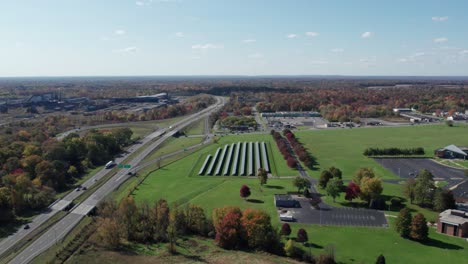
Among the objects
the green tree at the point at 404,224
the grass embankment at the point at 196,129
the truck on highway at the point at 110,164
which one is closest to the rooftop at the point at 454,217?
the green tree at the point at 404,224

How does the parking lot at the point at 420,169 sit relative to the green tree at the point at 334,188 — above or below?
below

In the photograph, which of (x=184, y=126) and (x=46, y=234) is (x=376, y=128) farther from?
(x=46, y=234)

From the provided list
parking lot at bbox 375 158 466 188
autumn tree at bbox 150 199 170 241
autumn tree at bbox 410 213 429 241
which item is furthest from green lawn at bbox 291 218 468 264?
parking lot at bbox 375 158 466 188

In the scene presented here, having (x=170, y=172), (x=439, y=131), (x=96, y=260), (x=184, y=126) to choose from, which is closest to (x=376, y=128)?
(x=439, y=131)

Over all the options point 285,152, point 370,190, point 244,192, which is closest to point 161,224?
point 244,192

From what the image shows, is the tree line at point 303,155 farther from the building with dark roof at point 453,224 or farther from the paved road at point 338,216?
the building with dark roof at point 453,224

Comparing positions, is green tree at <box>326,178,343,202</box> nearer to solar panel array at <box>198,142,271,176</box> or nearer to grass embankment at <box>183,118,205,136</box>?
solar panel array at <box>198,142,271,176</box>

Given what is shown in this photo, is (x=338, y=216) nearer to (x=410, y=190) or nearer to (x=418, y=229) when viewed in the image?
(x=418, y=229)

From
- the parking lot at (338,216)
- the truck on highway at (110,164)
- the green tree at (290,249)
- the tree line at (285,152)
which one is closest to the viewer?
the green tree at (290,249)
